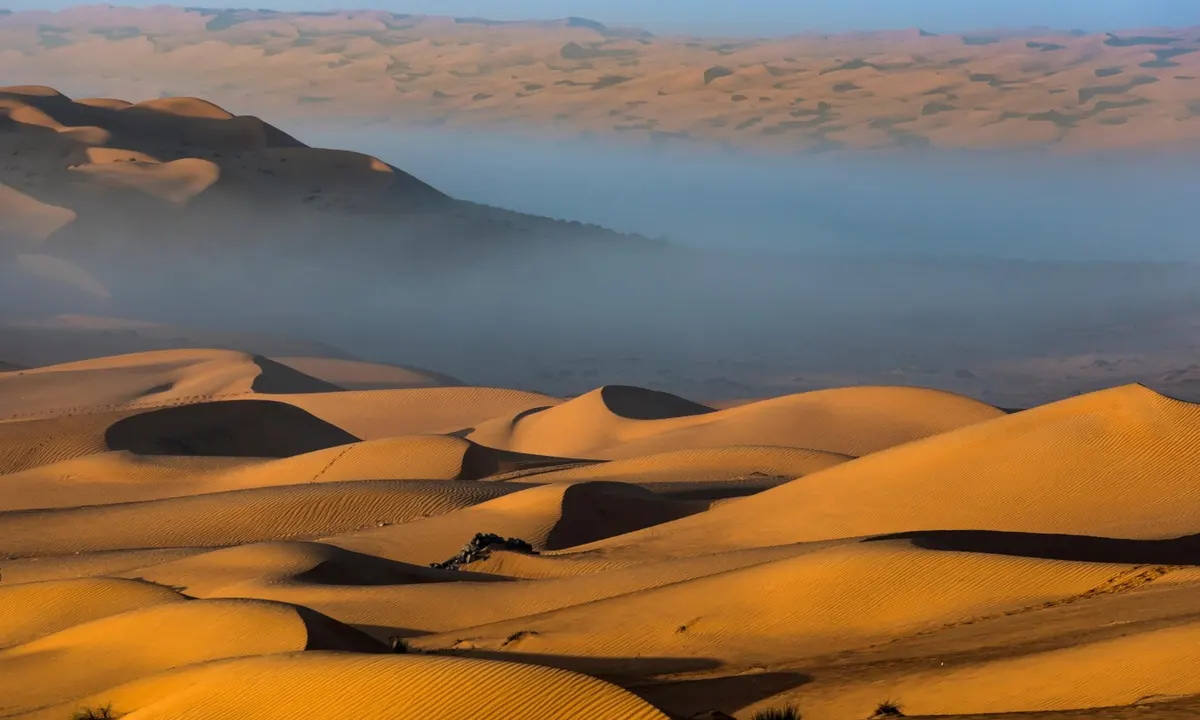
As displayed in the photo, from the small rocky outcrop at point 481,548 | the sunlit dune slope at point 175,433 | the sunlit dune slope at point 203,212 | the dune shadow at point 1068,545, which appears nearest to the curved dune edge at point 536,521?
the small rocky outcrop at point 481,548

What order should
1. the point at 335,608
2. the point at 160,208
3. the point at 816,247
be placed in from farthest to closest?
the point at 816,247, the point at 160,208, the point at 335,608

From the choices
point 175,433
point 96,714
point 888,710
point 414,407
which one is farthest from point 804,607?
point 414,407

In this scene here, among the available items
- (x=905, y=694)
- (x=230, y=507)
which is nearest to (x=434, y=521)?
(x=230, y=507)

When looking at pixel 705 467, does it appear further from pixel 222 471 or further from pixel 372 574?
pixel 372 574

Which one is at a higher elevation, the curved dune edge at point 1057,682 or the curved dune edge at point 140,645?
the curved dune edge at point 1057,682

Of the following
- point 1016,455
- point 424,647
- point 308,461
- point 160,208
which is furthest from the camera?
point 160,208

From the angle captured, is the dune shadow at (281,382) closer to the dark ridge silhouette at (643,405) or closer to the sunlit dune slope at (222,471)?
the dark ridge silhouette at (643,405)

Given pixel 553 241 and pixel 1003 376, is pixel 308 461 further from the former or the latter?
pixel 553 241
